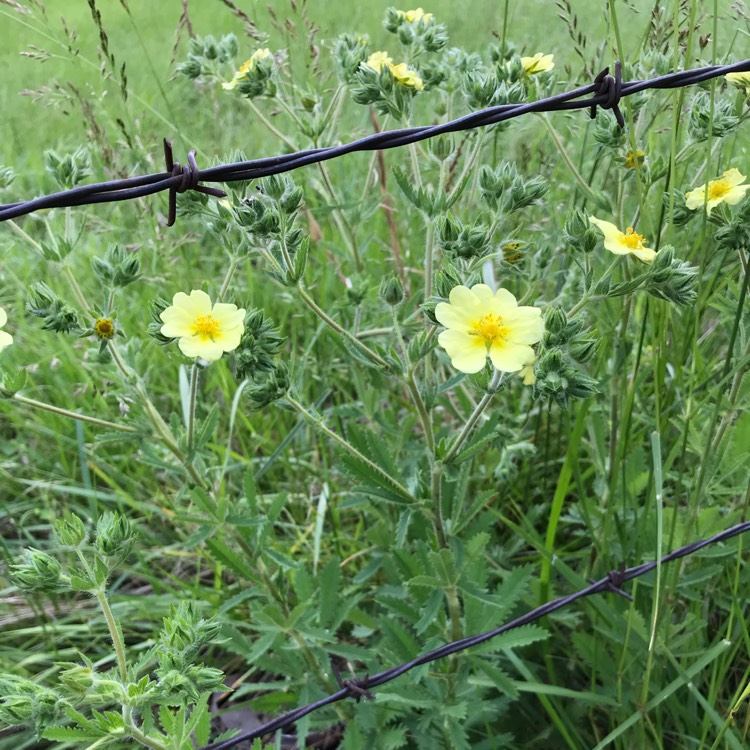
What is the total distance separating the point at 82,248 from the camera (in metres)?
3.69

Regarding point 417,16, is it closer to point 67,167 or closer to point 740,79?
point 740,79

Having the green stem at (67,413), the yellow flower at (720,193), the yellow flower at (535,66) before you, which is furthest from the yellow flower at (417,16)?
the green stem at (67,413)

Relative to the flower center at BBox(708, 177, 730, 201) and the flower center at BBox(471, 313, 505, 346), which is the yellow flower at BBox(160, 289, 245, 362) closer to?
the flower center at BBox(471, 313, 505, 346)

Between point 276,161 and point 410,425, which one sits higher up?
point 276,161

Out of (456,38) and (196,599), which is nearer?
(196,599)

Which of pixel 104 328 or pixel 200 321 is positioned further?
pixel 104 328

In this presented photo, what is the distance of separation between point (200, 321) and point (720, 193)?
1.08 metres

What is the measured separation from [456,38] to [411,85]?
268 centimetres

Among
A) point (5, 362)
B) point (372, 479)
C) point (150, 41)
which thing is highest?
point (150, 41)

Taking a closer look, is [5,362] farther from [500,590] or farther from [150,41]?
[150,41]

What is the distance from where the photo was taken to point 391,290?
1.36 m

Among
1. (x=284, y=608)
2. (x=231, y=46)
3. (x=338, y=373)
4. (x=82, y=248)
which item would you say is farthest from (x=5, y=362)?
(x=284, y=608)

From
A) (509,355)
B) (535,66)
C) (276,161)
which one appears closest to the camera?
(509,355)

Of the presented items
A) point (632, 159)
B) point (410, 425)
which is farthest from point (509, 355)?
point (410, 425)
